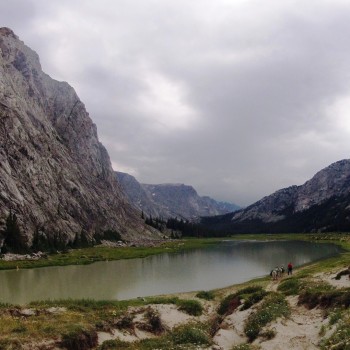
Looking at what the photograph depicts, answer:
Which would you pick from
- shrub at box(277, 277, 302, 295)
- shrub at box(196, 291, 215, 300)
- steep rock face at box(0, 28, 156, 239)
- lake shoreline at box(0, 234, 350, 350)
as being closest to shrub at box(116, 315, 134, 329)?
lake shoreline at box(0, 234, 350, 350)

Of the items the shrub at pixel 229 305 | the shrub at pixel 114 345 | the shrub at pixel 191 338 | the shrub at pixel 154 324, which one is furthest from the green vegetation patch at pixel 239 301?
the shrub at pixel 114 345

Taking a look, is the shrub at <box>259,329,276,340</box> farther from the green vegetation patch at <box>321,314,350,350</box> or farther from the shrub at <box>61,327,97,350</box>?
the shrub at <box>61,327,97,350</box>

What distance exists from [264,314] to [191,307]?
11.3 metres

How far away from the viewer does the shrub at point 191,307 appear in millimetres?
44125

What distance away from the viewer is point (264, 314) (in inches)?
1414

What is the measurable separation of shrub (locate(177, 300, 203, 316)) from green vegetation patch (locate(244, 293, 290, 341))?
25.5ft

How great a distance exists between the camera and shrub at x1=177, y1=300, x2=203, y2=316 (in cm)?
4412

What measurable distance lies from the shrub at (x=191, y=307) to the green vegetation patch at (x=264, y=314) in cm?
777

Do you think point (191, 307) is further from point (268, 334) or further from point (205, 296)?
point (268, 334)

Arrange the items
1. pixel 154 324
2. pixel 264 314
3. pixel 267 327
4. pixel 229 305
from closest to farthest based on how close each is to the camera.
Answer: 1. pixel 267 327
2. pixel 264 314
3. pixel 154 324
4. pixel 229 305

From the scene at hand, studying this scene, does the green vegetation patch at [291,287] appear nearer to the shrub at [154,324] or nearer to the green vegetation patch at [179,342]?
the shrub at [154,324]

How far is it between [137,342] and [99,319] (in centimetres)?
658

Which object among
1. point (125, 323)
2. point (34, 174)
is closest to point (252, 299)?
point (125, 323)

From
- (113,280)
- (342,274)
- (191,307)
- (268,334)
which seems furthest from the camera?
(113,280)
